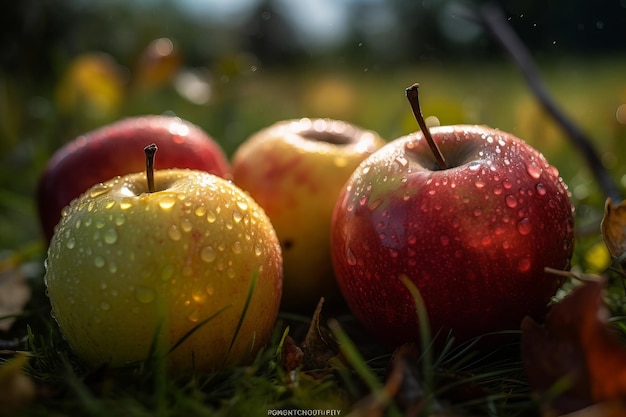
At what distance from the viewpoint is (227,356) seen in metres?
1.21

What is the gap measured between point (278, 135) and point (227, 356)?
73cm

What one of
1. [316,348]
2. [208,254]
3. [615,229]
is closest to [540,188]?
[615,229]

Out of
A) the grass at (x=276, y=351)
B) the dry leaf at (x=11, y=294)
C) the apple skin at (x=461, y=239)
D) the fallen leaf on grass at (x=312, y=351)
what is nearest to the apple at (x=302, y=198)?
the grass at (x=276, y=351)

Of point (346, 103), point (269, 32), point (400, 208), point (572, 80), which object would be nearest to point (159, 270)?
point (400, 208)

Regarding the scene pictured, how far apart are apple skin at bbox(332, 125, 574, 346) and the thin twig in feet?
2.03

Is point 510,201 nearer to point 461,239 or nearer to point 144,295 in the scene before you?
point 461,239

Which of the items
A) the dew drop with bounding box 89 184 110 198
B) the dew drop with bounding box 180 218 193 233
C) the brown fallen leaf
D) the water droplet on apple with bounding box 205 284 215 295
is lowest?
the brown fallen leaf

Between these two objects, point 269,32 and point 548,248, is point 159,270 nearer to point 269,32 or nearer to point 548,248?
point 548,248

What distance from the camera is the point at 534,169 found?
1.29m

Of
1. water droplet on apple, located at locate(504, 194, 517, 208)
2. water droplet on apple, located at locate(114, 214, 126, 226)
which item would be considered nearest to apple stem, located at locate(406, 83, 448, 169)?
water droplet on apple, located at locate(504, 194, 517, 208)

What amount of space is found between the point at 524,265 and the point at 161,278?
663mm

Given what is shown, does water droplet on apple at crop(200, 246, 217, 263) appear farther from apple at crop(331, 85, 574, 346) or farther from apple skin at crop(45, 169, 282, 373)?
apple at crop(331, 85, 574, 346)

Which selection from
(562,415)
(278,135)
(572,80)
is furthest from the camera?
(572,80)

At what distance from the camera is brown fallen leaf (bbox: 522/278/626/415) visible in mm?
912
